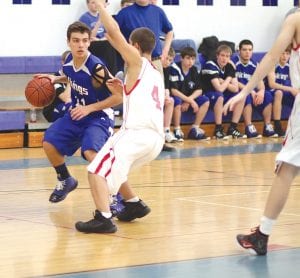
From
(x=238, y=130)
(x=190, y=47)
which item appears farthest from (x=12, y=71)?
(x=238, y=130)

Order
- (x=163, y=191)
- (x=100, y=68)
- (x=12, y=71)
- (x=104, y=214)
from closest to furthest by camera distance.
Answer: (x=104, y=214)
(x=100, y=68)
(x=163, y=191)
(x=12, y=71)

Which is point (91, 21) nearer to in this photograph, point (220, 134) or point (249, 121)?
point (220, 134)

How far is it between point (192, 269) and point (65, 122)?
96.4 inches

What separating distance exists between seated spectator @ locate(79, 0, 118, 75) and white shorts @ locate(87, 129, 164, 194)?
622cm

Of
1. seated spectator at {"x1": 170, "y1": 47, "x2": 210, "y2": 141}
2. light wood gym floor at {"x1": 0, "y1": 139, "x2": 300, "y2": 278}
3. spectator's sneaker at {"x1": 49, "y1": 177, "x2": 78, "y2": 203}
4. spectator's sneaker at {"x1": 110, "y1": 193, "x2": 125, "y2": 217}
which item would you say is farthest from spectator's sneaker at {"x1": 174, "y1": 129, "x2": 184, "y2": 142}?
spectator's sneaker at {"x1": 110, "y1": 193, "x2": 125, "y2": 217}

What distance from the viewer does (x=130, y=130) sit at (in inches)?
267

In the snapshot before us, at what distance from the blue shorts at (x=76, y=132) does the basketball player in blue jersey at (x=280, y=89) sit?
7505 mm

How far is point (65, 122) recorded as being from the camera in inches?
300

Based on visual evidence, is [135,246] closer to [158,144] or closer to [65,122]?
[158,144]

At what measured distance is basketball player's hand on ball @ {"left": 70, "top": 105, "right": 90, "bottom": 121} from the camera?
7284 mm

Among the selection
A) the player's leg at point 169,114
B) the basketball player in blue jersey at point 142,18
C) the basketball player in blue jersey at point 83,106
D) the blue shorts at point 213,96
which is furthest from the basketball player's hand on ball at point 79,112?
the blue shorts at point 213,96

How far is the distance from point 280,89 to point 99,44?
3347 millimetres

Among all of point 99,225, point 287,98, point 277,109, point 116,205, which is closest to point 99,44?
point 277,109

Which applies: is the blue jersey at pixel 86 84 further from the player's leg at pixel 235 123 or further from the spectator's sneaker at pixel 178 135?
the player's leg at pixel 235 123
